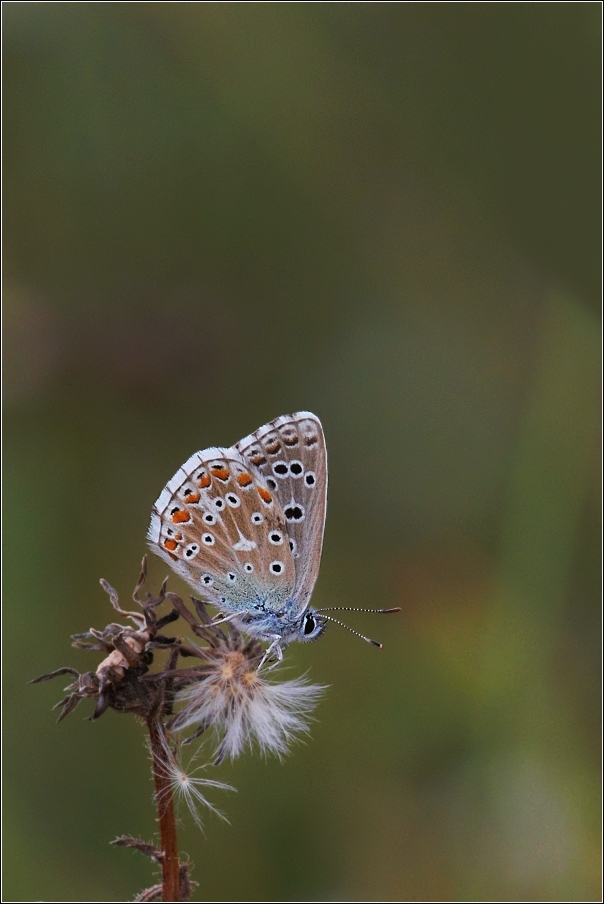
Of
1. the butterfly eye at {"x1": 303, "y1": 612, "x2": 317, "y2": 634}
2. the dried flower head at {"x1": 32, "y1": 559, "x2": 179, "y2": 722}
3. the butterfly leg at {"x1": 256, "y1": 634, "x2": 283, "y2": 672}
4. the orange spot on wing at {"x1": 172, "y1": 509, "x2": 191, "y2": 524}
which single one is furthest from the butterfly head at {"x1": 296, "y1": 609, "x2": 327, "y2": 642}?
the dried flower head at {"x1": 32, "y1": 559, "x2": 179, "y2": 722}

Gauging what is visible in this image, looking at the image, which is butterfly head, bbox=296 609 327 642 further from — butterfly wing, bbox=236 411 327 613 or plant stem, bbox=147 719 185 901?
plant stem, bbox=147 719 185 901

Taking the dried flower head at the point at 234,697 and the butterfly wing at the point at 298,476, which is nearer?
the dried flower head at the point at 234,697

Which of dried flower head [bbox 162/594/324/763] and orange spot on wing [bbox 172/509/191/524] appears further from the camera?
orange spot on wing [bbox 172/509/191/524]

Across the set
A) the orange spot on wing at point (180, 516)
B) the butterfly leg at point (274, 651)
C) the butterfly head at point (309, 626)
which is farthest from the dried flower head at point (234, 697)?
the orange spot on wing at point (180, 516)

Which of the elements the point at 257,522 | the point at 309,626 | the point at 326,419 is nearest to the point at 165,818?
the point at 309,626

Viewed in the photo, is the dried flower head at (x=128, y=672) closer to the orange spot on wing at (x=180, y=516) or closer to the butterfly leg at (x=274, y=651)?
the butterfly leg at (x=274, y=651)

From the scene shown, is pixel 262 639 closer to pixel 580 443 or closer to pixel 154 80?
pixel 580 443
